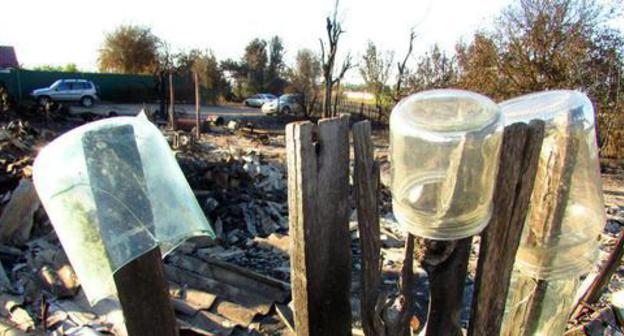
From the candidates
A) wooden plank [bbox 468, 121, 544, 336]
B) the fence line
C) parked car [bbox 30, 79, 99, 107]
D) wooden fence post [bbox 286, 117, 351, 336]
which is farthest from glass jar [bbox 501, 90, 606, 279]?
parked car [bbox 30, 79, 99, 107]

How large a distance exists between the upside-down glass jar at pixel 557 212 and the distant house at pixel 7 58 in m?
35.5

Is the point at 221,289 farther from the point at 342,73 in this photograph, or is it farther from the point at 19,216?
the point at 342,73

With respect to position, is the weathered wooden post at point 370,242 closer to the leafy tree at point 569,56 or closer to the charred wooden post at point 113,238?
the charred wooden post at point 113,238

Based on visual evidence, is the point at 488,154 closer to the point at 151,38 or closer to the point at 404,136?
the point at 404,136

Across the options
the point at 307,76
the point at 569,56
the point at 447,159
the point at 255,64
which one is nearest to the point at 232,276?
the point at 447,159

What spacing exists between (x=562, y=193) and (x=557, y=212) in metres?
0.08

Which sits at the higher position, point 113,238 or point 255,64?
point 255,64

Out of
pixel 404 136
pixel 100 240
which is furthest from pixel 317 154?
pixel 100 240

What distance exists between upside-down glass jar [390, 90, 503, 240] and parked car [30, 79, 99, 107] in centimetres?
2698

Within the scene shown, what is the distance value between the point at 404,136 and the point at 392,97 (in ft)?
70.4

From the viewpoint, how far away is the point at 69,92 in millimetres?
25156

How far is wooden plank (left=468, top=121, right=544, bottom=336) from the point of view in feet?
5.18

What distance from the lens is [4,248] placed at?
6105 millimetres

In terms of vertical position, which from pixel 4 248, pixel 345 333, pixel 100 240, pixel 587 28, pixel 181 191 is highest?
pixel 587 28
